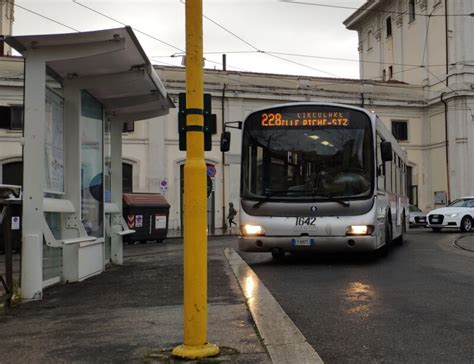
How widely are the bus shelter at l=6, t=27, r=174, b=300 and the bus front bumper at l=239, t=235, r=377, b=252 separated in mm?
3009

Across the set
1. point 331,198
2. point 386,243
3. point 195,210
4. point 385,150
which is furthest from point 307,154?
point 195,210

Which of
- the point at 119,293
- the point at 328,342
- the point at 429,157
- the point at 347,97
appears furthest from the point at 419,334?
the point at 429,157

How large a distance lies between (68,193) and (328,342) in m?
5.60

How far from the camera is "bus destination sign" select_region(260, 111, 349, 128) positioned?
11867mm

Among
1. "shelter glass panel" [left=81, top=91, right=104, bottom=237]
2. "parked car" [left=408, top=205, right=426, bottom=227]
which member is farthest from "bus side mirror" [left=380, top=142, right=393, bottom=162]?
"parked car" [left=408, top=205, right=426, bottom=227]

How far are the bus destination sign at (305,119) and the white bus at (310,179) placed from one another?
0.07 ft

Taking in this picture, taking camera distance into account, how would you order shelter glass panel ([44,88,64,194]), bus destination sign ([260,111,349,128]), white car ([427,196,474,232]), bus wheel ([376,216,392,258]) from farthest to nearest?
white car ([427,196,474,232]), bus wheel ([376,216,392,258]), bus destination sign ([260,111,349,128]), shelter glass panel ([44,88,64,194])

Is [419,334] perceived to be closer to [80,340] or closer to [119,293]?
[80,340]

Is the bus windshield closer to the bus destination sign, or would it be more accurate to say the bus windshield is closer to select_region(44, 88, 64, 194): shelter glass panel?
the bus destination sign

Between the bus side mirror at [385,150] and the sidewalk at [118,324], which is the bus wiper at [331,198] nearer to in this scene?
the bus side mirror at [385,150]

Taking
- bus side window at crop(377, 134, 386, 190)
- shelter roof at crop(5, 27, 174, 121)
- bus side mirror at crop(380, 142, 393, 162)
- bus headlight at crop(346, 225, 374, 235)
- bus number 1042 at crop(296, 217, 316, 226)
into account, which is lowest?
bus headlight at crop(346, 225, 374, 235)

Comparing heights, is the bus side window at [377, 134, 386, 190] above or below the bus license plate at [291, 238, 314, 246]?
above

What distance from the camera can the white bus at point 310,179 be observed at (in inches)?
451

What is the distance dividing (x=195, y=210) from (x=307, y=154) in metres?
7.15
